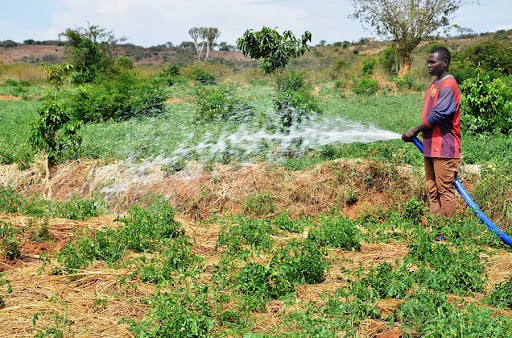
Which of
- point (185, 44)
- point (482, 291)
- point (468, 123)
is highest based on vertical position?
point (185, 44)

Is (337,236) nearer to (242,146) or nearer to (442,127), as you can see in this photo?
(442,127)

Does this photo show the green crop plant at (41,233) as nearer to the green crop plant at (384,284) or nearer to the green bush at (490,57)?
the green crop plant at (384,284)

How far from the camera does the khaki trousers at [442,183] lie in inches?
220

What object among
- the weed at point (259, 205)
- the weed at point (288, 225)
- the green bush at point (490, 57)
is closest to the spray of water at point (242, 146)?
the weed at point (259, 205)

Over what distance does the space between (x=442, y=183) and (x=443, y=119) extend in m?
0.67

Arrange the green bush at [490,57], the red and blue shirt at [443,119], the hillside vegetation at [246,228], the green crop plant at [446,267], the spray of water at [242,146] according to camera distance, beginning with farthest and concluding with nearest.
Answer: the green bush at [490,57] → the spray of water at [242,146] → the red and blue shirt at [443,119] → the green crop plant at [446,267] → the hillside vegetation at [246,228]

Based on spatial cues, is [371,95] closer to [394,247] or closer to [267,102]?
[267,102]

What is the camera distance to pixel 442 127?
553 cm

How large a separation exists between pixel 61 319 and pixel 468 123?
27.9ft

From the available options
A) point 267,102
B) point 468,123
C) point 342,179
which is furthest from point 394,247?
point 267,102

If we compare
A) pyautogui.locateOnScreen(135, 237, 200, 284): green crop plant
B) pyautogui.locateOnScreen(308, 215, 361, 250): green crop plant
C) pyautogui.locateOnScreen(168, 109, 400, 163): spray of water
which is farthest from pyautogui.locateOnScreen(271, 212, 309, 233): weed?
pyautogui.locateOnScreen(168, 109, 400, 163): spray of water

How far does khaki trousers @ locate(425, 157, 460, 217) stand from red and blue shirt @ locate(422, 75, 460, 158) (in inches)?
3.8

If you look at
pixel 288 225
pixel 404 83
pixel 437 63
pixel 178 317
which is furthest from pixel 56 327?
pixel 404 83

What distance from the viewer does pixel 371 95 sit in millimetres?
20344
